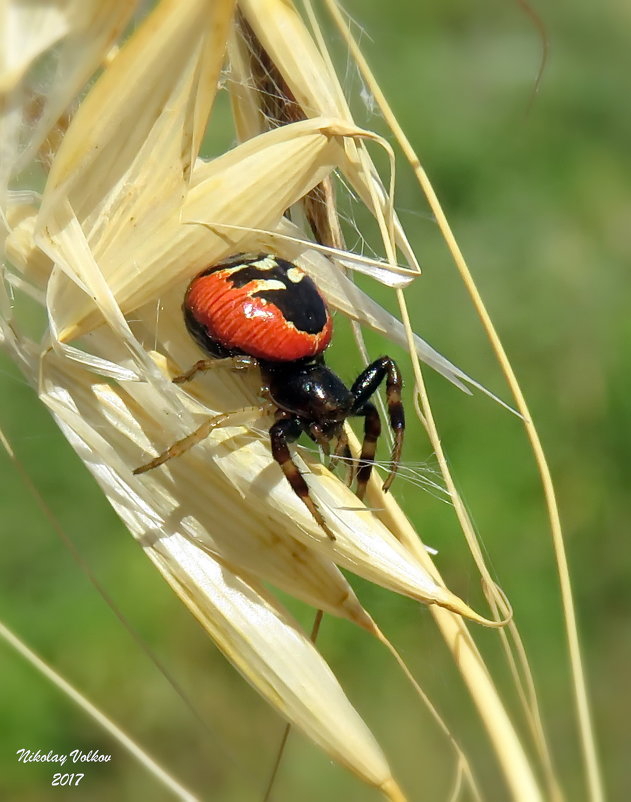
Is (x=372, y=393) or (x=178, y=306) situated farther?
(x=372, y=393)

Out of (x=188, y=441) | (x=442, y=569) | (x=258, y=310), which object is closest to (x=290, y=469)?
(x=188, y=441)

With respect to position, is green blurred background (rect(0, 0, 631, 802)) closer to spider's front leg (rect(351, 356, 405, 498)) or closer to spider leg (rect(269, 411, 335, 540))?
spider's front leg (rect(351, 356, 405, 498))

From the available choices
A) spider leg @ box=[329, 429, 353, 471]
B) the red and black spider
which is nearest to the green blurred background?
the red and black spider

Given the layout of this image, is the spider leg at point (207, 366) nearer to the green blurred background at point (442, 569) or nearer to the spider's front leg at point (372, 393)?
the spider's front leg at point (372, 393)

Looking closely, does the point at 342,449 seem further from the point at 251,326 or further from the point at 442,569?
the point at 442,569

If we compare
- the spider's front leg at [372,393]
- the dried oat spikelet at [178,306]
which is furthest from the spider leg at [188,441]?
the spider's front leg at [372,393]

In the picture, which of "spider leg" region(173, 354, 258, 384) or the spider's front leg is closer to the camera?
"spider leg" region(173, 354, 258, 384)
